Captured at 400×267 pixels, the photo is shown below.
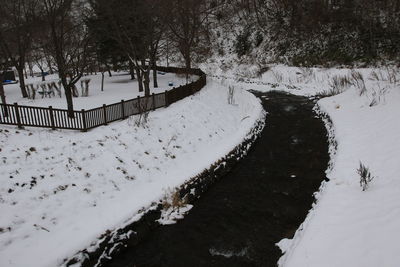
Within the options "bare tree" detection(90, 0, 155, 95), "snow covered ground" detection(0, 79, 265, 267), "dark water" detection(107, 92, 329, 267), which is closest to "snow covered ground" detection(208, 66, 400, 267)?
"dark water" detection(107, 92, 329, 267)

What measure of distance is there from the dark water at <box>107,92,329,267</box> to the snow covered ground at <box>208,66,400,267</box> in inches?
30.3

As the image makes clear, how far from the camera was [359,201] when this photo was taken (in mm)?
8156

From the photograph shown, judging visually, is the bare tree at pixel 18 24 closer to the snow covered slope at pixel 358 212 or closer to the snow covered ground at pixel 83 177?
the snow covered ground at pixel 83 177

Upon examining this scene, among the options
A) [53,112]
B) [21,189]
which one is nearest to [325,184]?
[21,189]

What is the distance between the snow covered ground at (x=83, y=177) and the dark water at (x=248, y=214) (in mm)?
1144

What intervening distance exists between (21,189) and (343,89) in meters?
23.5

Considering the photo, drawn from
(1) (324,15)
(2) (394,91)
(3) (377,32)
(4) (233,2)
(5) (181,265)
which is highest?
(4) (233,2)

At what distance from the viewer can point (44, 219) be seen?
8.14m

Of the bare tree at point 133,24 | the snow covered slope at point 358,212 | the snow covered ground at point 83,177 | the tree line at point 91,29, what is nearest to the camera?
the snow covered slope at point 358,212

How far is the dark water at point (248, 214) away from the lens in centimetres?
794

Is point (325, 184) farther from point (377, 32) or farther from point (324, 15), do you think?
point (324, 15)

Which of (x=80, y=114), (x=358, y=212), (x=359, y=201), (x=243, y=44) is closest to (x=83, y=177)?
(x=80, y=114)

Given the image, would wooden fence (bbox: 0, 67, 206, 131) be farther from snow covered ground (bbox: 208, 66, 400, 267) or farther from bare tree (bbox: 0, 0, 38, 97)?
bare tree (bbox: 0, 0, 38, 97)

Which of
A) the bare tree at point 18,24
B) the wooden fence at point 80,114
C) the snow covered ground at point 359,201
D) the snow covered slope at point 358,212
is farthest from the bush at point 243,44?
the snow covered slope at point 358,212
